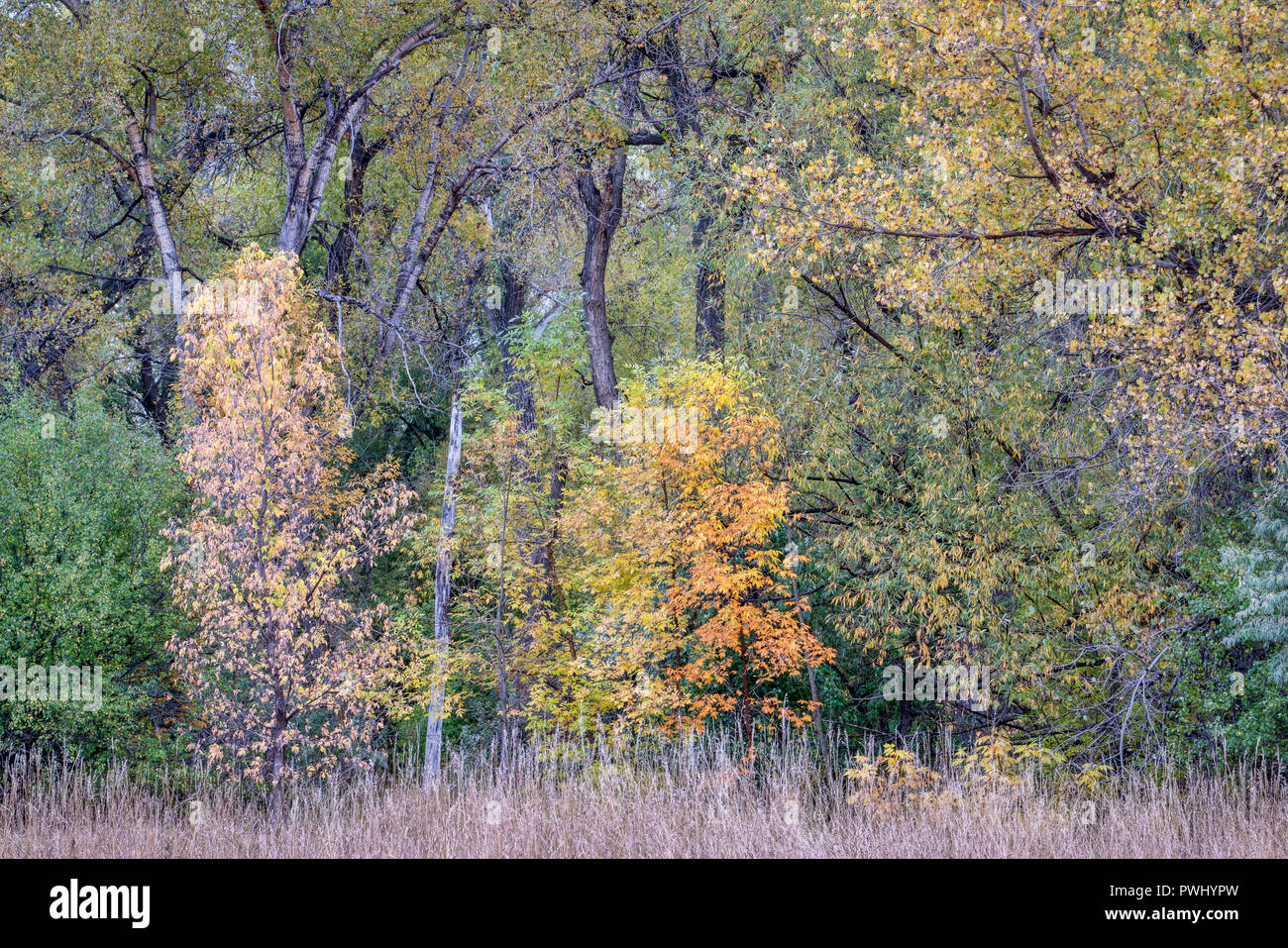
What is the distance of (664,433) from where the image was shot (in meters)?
15.9

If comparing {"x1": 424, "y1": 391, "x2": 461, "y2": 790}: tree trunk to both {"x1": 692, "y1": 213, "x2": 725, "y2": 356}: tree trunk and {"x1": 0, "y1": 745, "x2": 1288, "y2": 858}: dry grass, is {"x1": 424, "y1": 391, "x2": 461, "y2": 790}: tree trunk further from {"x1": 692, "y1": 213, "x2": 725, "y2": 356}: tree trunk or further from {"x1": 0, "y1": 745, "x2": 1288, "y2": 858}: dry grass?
{"x1": 0, "y1": 745, "x2": 1288, "y2": 858}: dry grass

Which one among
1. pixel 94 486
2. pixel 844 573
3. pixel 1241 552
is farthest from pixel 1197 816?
pixel 94 486

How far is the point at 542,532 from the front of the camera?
1962cm

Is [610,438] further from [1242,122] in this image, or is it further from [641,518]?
[1242,122]

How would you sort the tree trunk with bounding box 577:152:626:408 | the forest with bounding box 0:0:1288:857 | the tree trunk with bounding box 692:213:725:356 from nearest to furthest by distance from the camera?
the forest with bounding box 0:0:1288:857 → the tree trunk with bounding box 692:213:725:356 → the tree trunk with bounding box 577:152:626:408

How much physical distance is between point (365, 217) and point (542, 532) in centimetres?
716

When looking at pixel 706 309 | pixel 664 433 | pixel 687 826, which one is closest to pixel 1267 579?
pixel 687 826

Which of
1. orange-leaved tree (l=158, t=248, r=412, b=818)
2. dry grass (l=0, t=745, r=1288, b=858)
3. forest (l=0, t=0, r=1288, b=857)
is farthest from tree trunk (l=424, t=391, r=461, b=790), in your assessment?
dry grass (l=0, t=745, r=1288, b=858)

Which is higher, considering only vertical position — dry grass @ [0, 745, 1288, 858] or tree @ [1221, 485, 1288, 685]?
tree @ [1221, 485, 1288, 685]

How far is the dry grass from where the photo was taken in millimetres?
8047

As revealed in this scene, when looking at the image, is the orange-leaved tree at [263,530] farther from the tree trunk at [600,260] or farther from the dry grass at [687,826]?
the tree trunk at [600,260]

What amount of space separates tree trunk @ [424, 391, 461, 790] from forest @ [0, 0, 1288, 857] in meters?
0.12

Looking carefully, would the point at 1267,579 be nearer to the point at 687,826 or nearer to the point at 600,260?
the point at 687,826

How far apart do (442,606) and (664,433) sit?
686 cm
